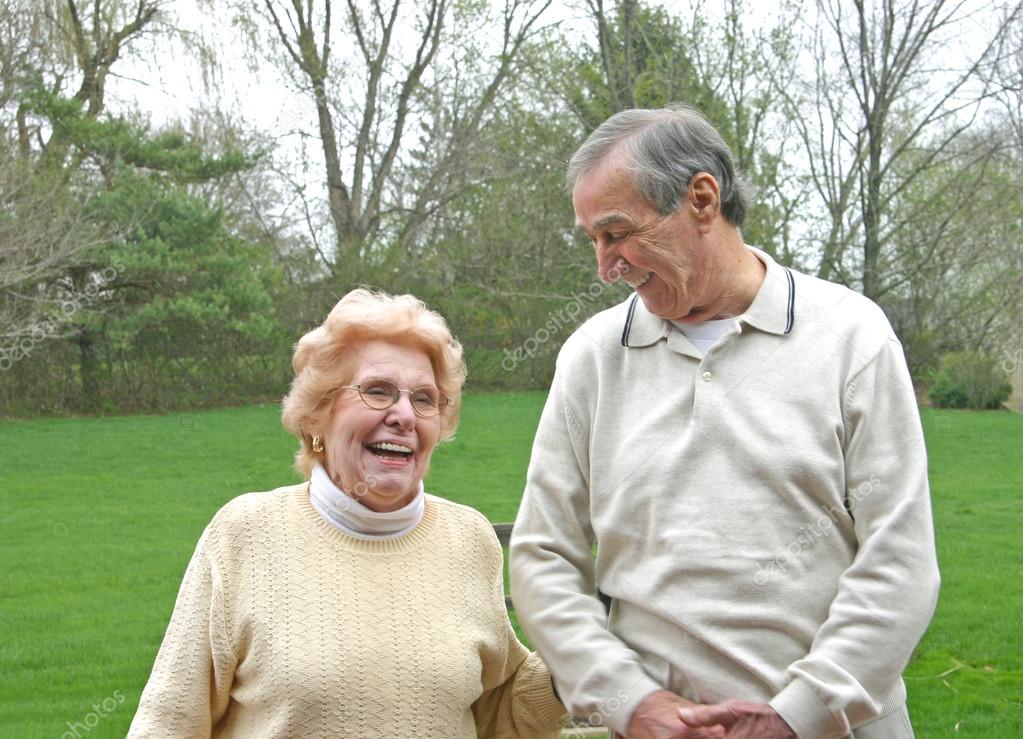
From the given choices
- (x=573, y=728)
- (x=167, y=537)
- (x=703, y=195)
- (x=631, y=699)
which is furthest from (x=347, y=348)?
(x=167, y=537)

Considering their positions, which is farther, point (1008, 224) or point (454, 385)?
point (1008, 224)

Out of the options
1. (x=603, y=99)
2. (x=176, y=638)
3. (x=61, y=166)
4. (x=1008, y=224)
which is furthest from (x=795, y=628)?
(x=61, y=166)

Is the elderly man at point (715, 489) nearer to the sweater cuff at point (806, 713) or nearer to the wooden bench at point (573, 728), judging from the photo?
the sweater cuff at point (806, 713)

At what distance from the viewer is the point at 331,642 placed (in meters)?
2.65

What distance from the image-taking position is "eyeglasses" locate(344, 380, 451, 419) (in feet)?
9.18

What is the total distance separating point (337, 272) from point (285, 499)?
23486 mm

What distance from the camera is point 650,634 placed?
232cm

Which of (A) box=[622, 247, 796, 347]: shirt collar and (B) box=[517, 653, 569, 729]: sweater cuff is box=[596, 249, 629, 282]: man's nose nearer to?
(A) box=[622, 247, 796, 347]: shirt collar

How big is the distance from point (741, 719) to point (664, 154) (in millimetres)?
1049

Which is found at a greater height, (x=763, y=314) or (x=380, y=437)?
(x=763, y=314)

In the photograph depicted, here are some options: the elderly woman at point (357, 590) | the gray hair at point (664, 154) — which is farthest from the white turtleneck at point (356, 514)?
the gray hair at point (664, 154)

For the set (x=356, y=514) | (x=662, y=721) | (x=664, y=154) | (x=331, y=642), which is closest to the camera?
(x=662, y=721)

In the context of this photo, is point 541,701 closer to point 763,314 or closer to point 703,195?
point 763,314

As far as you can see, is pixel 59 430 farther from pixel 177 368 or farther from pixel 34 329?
pixel 177 368
